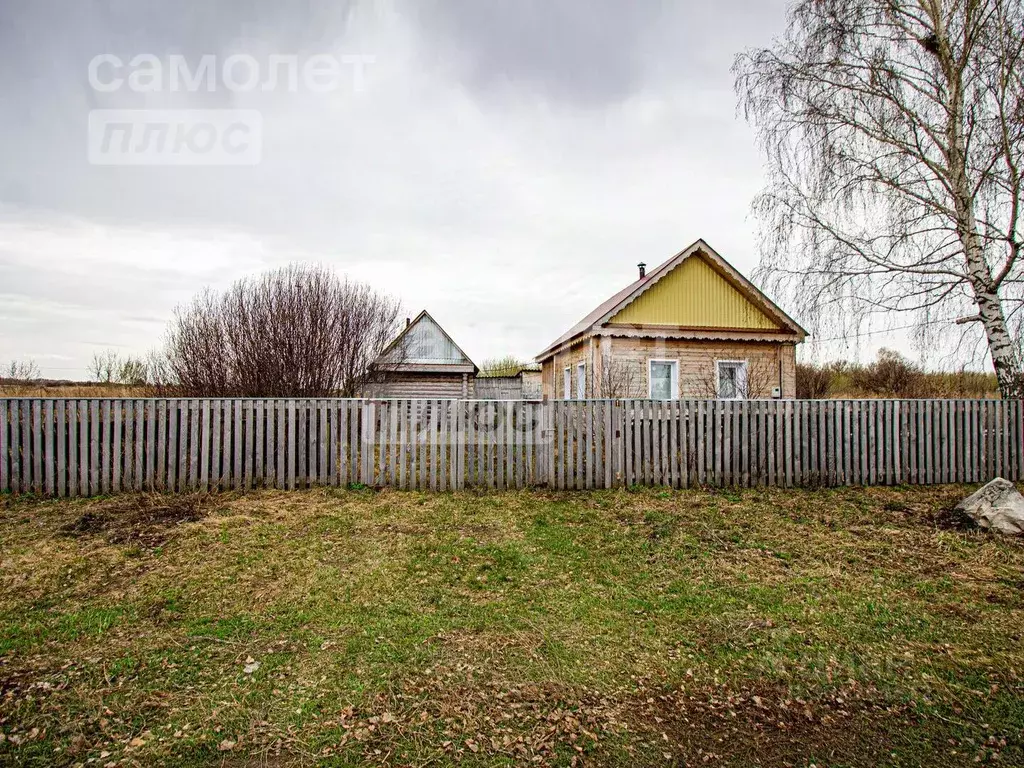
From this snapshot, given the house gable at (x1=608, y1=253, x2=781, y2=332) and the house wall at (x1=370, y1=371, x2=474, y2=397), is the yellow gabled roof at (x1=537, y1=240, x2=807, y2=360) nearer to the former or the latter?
the house gable at (x1=608, y1=253, x2=781, y2=332)

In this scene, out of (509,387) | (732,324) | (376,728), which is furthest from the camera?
(509,387)

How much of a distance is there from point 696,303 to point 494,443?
30.3 ft

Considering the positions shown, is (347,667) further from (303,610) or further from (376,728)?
(303,610)

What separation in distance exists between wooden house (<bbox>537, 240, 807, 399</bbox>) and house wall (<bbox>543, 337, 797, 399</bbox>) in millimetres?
28

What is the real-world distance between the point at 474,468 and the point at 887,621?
570 cm

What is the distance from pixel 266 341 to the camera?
9.79 meters

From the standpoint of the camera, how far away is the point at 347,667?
10.2 feet

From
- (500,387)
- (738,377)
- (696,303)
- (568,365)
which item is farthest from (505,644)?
(500,387)

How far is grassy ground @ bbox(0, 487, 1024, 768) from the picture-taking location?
2477mm

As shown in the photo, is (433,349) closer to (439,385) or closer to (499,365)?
(439,385)

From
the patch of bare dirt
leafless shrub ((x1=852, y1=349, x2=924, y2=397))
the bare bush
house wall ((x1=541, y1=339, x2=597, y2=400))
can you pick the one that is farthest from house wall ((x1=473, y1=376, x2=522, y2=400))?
the patch of bare dirt

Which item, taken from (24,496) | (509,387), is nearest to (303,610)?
(24,496)

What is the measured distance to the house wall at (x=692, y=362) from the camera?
14312mm

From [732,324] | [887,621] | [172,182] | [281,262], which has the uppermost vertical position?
[172,182]
